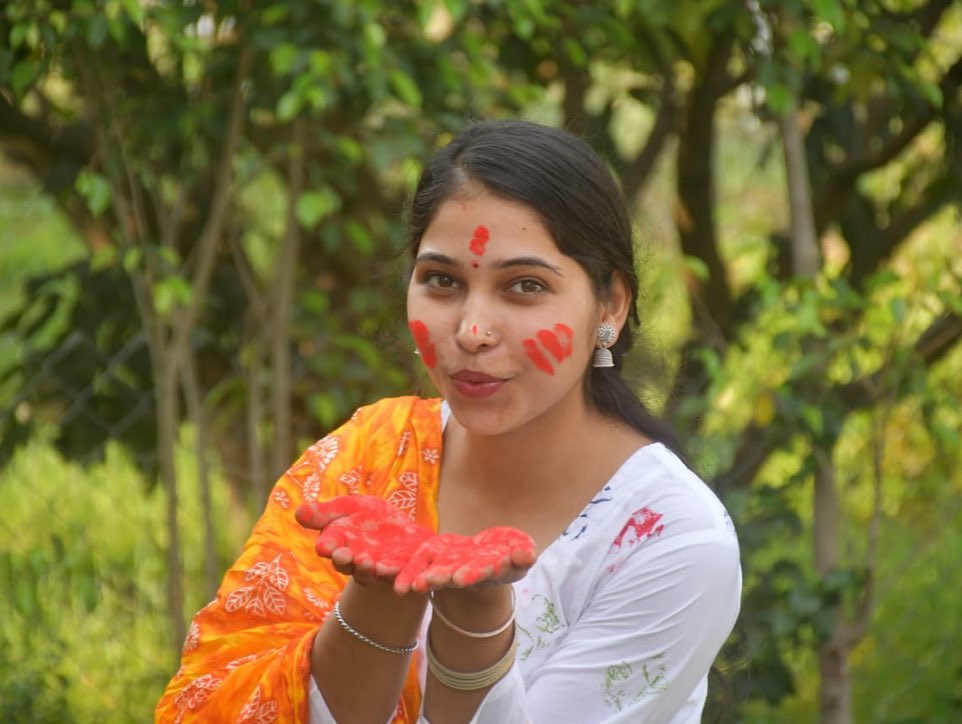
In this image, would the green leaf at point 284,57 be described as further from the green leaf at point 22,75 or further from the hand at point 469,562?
the hand at point 469,562

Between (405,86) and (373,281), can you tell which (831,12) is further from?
(373,281)

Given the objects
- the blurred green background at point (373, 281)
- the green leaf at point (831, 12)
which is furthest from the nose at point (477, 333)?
the green leaf at point (831, 12)

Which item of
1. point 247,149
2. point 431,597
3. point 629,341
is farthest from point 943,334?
point 431,597

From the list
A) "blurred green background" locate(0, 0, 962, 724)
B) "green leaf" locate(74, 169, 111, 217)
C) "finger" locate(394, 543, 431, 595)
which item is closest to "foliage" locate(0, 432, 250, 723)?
"blurred green background" locate(0, 0, 962, 724)

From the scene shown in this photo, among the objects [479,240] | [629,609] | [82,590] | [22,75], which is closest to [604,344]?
[479,240]

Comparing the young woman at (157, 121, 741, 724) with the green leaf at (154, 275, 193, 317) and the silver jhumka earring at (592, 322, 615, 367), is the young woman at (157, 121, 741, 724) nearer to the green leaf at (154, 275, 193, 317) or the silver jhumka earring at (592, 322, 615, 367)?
the silver jhumka earring at (592, 322, 615, 367)

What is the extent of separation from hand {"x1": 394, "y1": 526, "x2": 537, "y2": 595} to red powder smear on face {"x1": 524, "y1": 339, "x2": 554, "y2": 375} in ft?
1.11

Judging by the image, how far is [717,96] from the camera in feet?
11.4

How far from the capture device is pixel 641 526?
1781 millimetres

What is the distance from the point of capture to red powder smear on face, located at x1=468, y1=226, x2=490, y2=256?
1740 mm

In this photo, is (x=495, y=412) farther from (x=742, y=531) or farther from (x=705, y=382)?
(x=705, y=382)

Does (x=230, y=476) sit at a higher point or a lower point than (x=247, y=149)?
lower

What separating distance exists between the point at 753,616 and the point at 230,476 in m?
1.38

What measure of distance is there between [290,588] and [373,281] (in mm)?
1592
